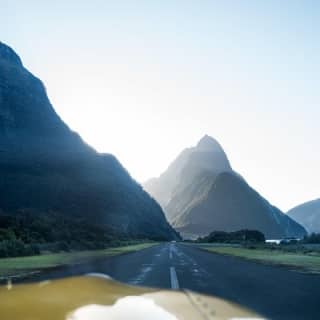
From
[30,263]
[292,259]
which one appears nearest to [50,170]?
[292,259]

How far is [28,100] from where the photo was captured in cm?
15112

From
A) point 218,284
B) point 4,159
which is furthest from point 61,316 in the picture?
point 4,159

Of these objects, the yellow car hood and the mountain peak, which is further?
the mountain peak

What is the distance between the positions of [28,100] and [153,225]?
72689mm

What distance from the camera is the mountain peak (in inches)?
6496

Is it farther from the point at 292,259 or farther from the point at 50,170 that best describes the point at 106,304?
the point at 50,170

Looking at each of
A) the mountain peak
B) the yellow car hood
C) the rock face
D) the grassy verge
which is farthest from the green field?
the mountain peak

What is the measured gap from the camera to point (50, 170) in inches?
4555

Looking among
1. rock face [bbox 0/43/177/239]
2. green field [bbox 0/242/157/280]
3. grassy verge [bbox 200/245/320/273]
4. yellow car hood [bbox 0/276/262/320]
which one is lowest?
grassy verge [bbox 200/245/320/273]

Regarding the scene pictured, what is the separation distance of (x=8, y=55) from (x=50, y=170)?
2799 inches

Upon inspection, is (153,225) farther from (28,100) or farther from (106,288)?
(106,288)

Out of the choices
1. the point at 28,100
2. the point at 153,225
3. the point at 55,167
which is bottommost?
the point at 153,225

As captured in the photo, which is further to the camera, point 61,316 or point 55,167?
point 55,167

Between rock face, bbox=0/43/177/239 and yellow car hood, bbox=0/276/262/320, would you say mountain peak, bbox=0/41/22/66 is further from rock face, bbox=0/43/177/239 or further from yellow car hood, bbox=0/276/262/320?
yellow car hood, bbox=0/276/262/320
